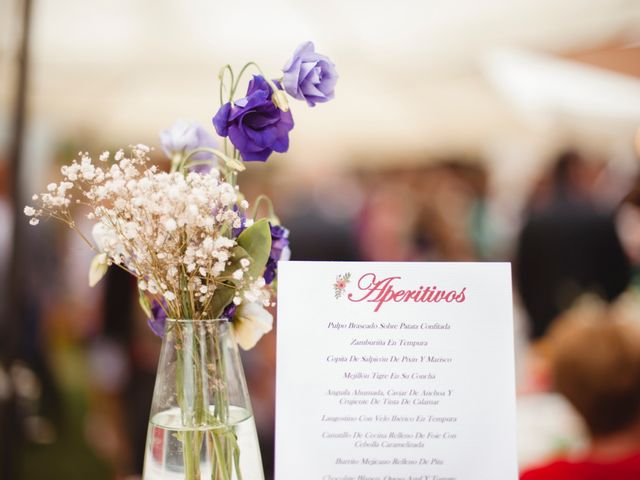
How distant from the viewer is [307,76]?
0.83m

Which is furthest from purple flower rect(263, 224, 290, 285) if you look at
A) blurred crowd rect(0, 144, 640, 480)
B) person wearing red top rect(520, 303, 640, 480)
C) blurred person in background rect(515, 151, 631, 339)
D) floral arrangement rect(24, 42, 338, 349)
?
blurred person in background rect(515, 151, 631, 339)

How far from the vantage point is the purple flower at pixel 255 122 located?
81 cm

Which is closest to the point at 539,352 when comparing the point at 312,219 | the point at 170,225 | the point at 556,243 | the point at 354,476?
the point at 556,243

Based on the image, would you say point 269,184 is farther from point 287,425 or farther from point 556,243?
point 287,425

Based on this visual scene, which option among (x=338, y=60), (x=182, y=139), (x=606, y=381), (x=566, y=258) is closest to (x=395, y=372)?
(x=182, y=139)

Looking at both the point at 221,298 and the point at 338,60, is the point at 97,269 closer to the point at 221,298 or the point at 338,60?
the point at 221,298

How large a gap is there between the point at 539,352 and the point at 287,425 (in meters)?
2.16

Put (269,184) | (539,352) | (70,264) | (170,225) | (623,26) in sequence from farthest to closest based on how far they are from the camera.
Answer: (623,26) → (70,264) → (269,184) → (539,352) → (170,225)

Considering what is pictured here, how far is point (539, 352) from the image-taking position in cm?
279

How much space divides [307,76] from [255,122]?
0.08m

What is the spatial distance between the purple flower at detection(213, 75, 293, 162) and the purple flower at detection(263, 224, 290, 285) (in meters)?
0.09

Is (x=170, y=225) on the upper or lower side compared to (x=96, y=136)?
lower

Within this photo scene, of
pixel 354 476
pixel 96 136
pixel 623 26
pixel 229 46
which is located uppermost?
pixel 623 26

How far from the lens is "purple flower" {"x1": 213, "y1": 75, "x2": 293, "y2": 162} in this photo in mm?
809
